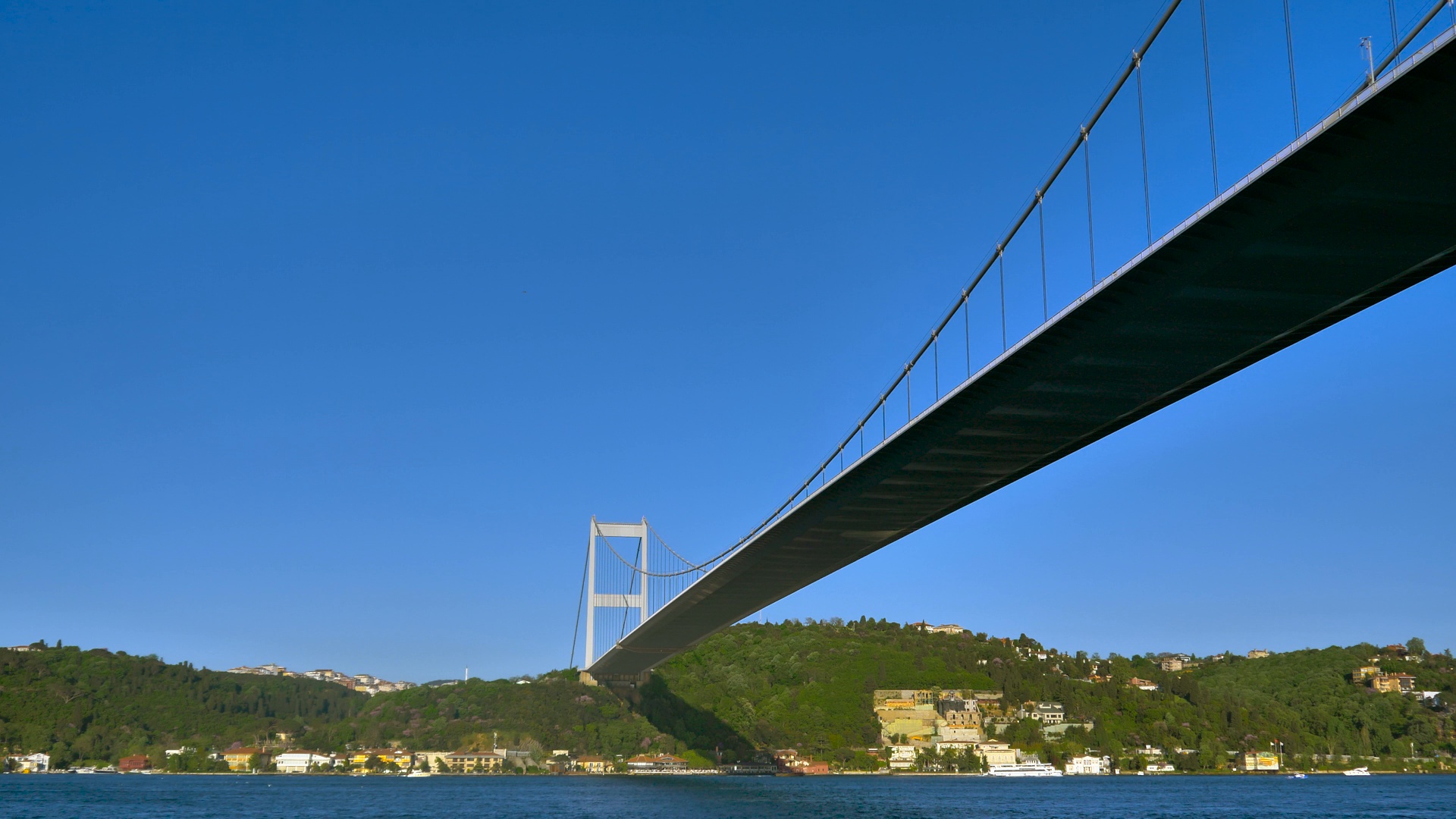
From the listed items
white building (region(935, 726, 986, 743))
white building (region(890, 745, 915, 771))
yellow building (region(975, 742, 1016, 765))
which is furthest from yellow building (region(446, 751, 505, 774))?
yellow building (region(975, 742, 1016, 765))

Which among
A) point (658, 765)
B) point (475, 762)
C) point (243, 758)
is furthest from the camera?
point (243, 758)

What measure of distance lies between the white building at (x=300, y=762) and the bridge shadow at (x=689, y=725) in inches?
1001

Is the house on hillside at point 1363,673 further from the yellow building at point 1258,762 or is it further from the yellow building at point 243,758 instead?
the yellow building at point 243,758

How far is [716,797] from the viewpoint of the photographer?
4784cm

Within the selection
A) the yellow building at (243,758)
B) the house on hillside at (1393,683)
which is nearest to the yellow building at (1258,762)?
the house on hillside at (1393,683)

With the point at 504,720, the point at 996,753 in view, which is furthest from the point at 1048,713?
the point at 504,720

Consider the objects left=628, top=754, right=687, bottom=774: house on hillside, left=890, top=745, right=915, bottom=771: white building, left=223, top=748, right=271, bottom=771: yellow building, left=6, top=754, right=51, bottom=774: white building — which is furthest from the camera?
left=890, top=745, right=915, bottom=771: white building

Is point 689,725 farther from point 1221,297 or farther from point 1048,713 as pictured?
point 1221,297

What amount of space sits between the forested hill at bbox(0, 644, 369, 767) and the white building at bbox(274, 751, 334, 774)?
601cm

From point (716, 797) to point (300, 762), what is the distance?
54.6m

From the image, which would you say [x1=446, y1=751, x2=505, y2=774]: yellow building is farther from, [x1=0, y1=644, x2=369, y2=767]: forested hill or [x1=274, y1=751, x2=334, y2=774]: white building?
[x1=0, y1=644, x2=369, y2=767]: forested hill

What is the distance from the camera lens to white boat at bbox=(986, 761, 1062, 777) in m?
88.4

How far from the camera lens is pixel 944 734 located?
95875mm

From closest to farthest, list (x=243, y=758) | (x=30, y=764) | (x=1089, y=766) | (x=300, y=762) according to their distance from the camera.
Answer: (x=30, y=764), (x=243, y=758), (x=1089, y=766), (x=300, y=762)
